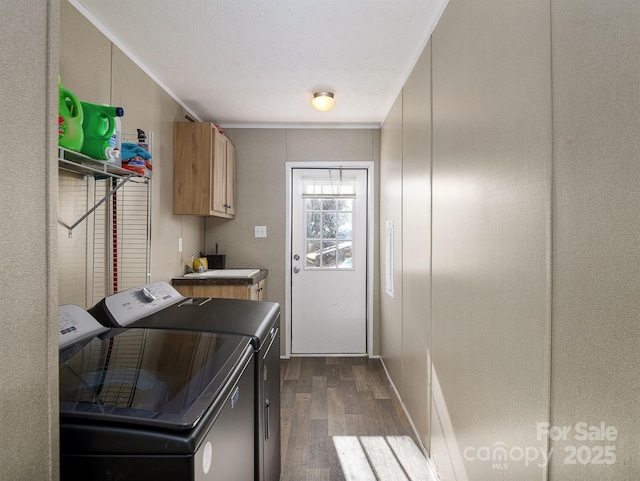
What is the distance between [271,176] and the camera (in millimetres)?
3857

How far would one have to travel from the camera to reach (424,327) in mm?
2154

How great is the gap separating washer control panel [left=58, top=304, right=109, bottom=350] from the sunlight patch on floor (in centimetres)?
145

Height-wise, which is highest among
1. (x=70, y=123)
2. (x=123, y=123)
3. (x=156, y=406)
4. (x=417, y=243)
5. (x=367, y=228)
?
(x=123, y=123)

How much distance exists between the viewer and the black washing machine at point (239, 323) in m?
1.37

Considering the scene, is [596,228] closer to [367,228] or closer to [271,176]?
[367,228]

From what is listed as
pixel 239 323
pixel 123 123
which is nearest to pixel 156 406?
pixel 239 323

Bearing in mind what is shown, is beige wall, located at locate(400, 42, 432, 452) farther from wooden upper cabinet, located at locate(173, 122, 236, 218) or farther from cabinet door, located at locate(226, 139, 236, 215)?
cabinet door, located at locate(226, 139, 236, 215)

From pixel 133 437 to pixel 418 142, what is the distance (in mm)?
2095

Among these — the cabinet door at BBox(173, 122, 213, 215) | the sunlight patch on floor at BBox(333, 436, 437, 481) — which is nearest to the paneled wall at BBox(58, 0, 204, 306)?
the cabinet door at BBox(173, 122, 213, 215)

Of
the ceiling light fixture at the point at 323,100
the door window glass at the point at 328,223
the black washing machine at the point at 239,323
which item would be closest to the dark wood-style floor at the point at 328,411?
the black washing machine at the point at 239,323

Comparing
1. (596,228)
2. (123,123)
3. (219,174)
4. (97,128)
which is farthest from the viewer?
(219,174)

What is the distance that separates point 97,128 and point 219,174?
1.82 meters

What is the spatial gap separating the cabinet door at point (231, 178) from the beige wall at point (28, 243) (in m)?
2.91

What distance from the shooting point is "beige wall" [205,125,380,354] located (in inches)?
151
